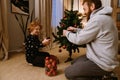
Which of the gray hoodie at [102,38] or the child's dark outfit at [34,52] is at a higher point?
the gray hoodie at [102,38]

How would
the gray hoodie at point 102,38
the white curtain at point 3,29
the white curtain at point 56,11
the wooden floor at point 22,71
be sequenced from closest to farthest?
the gray hoodie at point 102,38
the wooden floor at point 22,71
the white curtain at point 3,29
the white curtain at point 56,11

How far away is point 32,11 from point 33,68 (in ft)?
4.85

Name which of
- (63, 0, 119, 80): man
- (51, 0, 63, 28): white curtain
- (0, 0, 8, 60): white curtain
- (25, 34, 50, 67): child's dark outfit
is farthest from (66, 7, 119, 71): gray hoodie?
(51, 0, 63, 28): white curtain

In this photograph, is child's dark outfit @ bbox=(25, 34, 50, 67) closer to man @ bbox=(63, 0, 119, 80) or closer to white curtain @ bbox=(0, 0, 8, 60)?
white curtain @ bbox=(0, 0, 8, 60)

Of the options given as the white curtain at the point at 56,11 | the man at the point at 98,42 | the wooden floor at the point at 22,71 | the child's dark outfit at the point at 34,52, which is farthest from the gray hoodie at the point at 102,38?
the white curtain at the point at 56,11

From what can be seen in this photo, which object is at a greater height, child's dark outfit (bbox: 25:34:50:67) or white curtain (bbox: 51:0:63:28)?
white curtain (bbox: 51:0:63:28)

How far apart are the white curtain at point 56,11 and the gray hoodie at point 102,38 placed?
86.2 inches

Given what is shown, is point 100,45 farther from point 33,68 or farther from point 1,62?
point 1,62

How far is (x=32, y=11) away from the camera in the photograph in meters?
4.07

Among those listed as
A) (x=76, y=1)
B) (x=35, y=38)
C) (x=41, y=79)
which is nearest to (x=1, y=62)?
(x=35, y=38)

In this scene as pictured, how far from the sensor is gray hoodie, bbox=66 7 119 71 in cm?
221

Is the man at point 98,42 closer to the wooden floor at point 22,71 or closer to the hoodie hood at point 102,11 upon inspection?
the hoodie hood at point 102,11

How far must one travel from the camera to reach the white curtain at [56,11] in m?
4.43

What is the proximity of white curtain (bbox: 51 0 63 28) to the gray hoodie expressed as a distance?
2.19 metres
